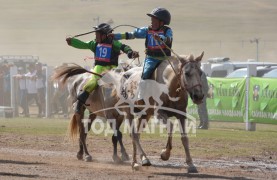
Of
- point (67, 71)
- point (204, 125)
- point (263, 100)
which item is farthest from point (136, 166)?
point (204, 125)

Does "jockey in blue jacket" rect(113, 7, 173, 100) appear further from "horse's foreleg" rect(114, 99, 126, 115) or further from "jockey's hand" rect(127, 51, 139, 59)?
"horse's foreleg" rect(114, 99, 126, 115)

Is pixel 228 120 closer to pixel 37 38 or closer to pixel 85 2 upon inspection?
pixel 37 38

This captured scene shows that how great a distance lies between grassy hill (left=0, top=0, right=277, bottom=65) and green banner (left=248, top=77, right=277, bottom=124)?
5115cm

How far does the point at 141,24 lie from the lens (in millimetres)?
87375

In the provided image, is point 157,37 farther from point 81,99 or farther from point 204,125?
point 204,125

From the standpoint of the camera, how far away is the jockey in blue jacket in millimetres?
12766

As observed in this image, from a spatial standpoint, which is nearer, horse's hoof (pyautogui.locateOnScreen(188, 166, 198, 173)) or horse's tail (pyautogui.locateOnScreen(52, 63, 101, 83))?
horse's hoof (pyautogui.locateOnScreen(188, 166, 198, 173))

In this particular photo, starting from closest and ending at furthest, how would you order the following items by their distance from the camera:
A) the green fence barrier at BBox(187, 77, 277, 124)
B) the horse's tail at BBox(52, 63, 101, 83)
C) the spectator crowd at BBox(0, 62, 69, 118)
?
the horse's tail at BBox(52, 63, 101, 83)
the green fence barrier at BBox(187, 77, 277, 124)
the spectator crowd at BBox(0, 62, 69, 118)

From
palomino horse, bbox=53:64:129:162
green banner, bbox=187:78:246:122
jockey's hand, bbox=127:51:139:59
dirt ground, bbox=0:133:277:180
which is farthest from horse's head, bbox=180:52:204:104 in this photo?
green banner, bbox=187:78:246:122

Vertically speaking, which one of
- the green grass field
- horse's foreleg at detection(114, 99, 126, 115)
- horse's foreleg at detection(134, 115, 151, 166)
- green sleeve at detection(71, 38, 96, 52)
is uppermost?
green sleeve at detection(71, 38, 96, 52)

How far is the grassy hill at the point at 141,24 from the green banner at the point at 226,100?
49.3 m

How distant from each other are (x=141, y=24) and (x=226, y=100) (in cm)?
6447

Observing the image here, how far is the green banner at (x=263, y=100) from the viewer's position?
21.5m

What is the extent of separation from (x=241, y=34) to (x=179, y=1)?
20.8 m
